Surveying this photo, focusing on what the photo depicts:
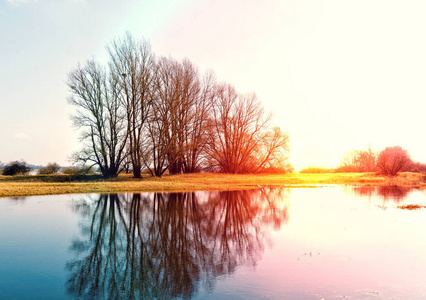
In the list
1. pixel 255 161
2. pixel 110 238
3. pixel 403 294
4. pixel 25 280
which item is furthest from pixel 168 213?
pixel 255 161

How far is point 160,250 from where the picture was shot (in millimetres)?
8508

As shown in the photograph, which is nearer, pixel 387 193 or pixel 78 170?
pixel 387 193

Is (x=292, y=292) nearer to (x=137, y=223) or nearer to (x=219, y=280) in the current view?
(x=219, y=280)

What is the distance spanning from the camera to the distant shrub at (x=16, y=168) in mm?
46938

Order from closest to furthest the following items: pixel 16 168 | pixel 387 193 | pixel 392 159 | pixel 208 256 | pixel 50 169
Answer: pixel 208 256
pixel 387 193
pixel 50 169
pixel 16 168
pixel 392 159

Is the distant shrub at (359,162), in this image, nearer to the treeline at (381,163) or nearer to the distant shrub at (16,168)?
the treeline at (381,163)

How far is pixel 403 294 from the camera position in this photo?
5945 millimetres

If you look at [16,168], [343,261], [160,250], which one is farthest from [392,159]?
[16,168]

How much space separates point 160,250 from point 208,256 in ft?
4.45

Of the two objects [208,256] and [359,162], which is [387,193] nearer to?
[208,256]

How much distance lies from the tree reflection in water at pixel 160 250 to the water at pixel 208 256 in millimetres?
26

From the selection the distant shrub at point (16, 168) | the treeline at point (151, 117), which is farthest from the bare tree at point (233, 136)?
the distant shrub at point (16, 168)

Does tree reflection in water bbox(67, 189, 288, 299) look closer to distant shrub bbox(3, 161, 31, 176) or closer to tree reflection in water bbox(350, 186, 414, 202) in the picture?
tree reflection in water bbox(350, 186, 414, 202)

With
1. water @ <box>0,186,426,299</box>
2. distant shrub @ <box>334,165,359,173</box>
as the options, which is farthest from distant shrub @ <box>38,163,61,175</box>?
distant shrub @ <box>334,165,359,173</box>
